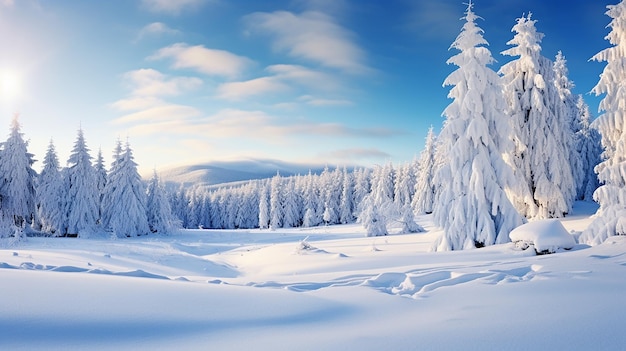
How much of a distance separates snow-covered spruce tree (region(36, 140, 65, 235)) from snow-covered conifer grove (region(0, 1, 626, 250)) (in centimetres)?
10

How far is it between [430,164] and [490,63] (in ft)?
133

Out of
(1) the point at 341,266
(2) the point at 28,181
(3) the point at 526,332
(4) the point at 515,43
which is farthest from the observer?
(2) the point at 28,181

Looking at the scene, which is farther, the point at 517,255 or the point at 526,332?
the point at 517,255

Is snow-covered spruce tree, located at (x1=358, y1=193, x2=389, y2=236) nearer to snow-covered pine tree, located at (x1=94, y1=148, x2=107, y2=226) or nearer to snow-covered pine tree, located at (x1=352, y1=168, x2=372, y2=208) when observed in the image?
snow-covered pine tree, located at (x1=94, y1=148, x2=107, y2=226)

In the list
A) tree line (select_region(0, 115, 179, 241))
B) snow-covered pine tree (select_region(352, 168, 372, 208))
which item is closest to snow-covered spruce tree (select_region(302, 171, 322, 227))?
snow-covered pine tree (select_region(352, 168, 372, 208))

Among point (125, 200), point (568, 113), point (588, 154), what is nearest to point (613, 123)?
point (568, 113)

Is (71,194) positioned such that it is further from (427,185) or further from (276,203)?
(427,185)

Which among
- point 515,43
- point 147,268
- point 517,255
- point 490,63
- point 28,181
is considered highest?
point 515,43

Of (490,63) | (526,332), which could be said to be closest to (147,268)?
(526,332)

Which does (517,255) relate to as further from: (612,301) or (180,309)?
(180,309)

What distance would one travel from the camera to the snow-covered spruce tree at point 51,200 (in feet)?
117

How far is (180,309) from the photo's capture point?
4.32m

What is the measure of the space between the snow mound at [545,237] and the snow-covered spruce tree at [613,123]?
2.29 meters

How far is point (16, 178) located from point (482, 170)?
37803 millimetres
